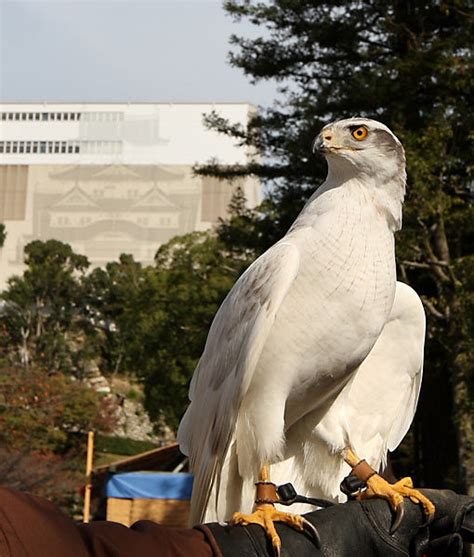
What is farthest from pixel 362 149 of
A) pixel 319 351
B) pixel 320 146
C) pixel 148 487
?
pixel 148 487

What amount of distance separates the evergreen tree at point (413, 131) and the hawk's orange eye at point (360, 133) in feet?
23.1

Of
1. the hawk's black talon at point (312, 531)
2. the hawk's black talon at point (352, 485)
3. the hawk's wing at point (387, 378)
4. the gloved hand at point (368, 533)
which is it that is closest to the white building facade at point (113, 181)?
the hawk's wing at point (387, 378)

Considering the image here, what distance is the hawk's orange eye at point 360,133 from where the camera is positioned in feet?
12.2

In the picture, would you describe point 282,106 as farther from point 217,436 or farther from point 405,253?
point 217,436

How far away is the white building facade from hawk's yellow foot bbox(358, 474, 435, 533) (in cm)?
6264

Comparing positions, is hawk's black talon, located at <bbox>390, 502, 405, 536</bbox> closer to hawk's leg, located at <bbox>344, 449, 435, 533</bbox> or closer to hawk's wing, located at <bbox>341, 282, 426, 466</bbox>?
hawk's leg, located at <bbox>344, 449, 435, 533</bbox>

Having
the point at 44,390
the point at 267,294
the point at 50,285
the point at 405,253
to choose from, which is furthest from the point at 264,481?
the point at 50,285

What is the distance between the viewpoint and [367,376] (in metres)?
3.97

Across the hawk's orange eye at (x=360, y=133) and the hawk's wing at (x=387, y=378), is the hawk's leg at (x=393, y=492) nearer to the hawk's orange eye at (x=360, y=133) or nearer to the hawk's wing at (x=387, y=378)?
the hawk's wing at (x=387, y=378)

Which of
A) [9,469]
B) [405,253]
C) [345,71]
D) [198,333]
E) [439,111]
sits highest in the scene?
[345,71]

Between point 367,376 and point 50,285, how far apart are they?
48365mm

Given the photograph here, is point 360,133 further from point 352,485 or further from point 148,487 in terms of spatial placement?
point 148,487

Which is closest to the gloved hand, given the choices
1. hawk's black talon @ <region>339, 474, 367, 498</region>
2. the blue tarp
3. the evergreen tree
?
hawk's black talon @ <region>339, 474, 367, 498</region>

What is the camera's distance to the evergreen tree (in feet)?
38.4
